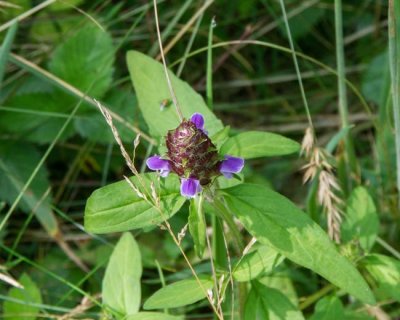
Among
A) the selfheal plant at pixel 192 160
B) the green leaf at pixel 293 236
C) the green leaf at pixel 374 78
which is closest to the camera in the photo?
the selfheal plant at pixel 192 160

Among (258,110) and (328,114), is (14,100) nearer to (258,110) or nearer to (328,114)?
(258,110)

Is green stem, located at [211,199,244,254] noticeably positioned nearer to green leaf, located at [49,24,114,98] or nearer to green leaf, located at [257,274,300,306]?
green leaf, located at [257,274,300,306]

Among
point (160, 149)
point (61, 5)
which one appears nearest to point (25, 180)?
point (61, 5)

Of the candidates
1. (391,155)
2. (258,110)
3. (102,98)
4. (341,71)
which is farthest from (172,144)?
(258,110)

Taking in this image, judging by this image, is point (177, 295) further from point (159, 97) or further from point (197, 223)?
point (159, 97)

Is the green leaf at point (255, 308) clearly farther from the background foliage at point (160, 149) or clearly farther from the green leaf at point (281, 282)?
the green leaf at point (281, 282)

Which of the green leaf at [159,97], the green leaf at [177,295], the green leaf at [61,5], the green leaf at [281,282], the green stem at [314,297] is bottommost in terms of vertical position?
the green stem at [314,297]

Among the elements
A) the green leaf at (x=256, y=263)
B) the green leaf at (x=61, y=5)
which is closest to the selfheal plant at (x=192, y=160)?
the green leaf at (x=256, y=263)
